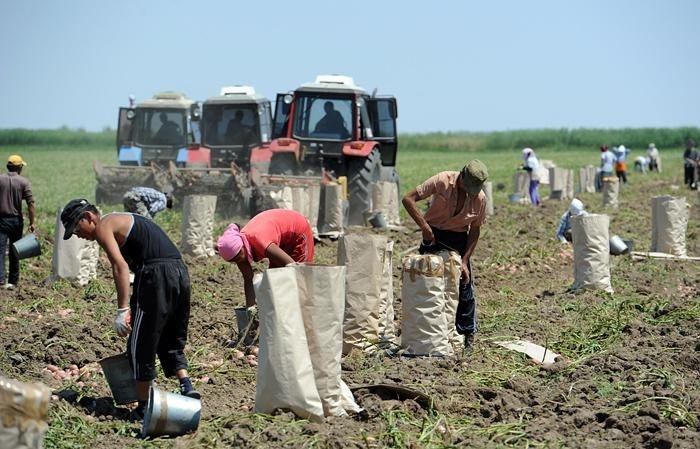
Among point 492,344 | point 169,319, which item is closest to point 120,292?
point 169,319

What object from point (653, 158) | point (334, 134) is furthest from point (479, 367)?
point (653, 158)

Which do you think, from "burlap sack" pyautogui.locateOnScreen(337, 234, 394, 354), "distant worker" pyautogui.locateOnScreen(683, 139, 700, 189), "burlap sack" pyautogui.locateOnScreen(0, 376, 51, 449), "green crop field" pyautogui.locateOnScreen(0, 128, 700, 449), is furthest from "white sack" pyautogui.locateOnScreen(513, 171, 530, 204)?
"burlap sack" pyautogui.locateOnScreen(0, 376, 51, 449)

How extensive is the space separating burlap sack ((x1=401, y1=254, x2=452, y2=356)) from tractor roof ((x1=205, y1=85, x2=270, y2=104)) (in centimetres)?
1370

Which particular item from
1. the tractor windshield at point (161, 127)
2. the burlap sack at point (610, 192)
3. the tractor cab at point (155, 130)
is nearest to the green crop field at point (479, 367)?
the tractor cab at point (155, 130)

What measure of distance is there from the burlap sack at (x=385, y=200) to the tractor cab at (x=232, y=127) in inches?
144

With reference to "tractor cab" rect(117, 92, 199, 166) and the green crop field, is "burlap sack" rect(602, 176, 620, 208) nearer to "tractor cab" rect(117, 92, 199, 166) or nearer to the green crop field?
the green crop field

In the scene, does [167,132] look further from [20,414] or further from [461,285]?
[20,414]

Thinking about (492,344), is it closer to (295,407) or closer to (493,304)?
(493,304)

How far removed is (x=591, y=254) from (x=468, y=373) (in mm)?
4352

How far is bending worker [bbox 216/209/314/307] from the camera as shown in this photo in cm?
851

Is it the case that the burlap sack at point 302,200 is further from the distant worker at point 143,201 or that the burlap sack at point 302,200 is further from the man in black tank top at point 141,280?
the man in black tank top at point 141,280

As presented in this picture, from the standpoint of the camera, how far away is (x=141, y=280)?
7039 mm

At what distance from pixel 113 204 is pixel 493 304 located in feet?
35.6

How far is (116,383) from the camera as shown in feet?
24.1
